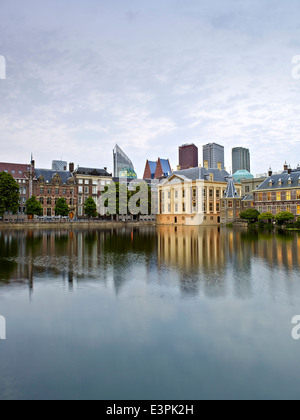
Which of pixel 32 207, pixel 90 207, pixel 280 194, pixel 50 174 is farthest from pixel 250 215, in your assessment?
pixel 50 174

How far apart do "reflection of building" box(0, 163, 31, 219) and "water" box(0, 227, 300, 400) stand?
88827 mm

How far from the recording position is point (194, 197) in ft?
317

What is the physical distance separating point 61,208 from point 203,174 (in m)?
45.6

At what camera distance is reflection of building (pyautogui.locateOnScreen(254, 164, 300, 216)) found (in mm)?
74812

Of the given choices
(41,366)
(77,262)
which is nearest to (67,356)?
(41,366)

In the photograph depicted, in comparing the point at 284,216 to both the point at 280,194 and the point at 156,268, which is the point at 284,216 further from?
the point at 156,268

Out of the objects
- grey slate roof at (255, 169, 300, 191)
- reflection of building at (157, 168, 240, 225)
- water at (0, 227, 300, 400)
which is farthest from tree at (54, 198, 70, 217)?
water at (0, 227, 300, 400)

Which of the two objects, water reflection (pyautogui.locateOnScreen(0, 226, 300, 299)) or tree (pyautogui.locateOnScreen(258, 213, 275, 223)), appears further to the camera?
tree (pyautogui.locateOnScreen(258, 213, 275, 223))

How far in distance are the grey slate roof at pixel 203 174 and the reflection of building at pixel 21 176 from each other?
4760 centimetres

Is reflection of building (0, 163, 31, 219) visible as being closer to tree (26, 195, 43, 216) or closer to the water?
tree (26, 195, 43, 216)

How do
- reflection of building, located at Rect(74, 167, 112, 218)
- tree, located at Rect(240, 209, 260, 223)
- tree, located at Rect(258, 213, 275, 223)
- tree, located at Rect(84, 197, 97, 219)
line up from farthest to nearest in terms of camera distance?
reflection of building, located at Rect(74, 167, 112, 218), tree, located at Rect(84, 197, 97, 219), tree, located at Rect(240, 209, 260, 223), tree, located at Rect(258, 213, 275, 223)

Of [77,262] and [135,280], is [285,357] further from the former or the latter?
[77,262]

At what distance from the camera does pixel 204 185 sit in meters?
97.1

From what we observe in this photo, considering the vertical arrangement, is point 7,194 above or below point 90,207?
above
